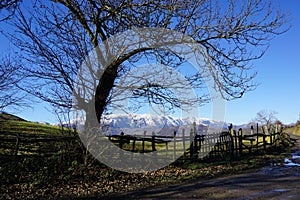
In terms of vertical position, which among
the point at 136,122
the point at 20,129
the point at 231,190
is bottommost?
the point at 231,190

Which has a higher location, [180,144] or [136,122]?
[136,122]

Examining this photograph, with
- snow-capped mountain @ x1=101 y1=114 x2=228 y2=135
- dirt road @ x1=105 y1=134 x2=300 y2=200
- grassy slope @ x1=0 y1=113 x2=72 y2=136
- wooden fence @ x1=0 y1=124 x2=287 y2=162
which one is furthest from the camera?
grassy slope @ x1=0 y1=113 x2=72 y2=136

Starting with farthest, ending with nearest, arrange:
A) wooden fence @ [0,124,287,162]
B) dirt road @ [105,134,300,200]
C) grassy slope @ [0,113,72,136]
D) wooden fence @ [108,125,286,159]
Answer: grassy slope @ [0,113,72,136], wooden fence @ [108,125,286,159], wooden fence @ [0,124,287,162], dirt road @ [105,134,300,200]

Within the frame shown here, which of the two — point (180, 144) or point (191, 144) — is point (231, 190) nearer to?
point (191, 144)

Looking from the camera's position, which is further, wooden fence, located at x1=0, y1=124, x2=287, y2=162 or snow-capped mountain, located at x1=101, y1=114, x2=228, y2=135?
wooden fence, located at x1=0, y1=124, x2=287, y2=162

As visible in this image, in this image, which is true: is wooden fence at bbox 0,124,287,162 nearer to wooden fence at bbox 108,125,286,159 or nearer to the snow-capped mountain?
wooden fence at bbox 108,125,286,159

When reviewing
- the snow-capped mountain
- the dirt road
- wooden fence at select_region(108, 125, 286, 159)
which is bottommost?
the dirt road

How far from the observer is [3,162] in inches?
297

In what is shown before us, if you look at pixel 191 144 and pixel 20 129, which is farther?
pixel 20 129

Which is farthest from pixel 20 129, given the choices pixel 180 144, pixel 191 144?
pixel 191 144

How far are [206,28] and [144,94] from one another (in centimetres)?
331

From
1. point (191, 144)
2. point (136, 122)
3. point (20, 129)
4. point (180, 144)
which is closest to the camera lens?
point (136, 122)

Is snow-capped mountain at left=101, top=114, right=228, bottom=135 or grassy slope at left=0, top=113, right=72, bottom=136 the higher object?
snow-capped mountain at left=101, top=114, right=228, bottom=135

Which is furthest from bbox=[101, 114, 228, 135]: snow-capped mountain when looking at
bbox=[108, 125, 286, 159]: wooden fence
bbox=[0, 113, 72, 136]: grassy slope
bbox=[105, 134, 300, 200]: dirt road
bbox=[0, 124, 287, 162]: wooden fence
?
bbox=[105, 134, 300, 200]: dirt road
